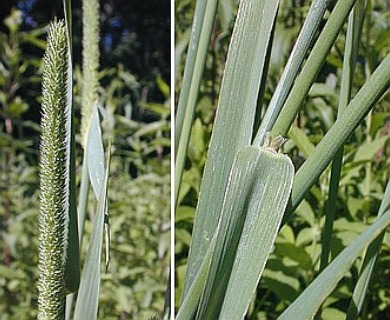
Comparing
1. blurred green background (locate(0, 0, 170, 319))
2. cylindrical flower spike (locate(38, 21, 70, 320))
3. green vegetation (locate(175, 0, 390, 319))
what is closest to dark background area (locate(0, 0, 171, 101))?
blurred green background (locate(0, 0, 170, 319))

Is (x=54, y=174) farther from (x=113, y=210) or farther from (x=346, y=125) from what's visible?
(x=113, y=210)

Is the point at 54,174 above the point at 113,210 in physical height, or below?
above

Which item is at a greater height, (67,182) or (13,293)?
(67,182)

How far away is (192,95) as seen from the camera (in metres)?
0.48

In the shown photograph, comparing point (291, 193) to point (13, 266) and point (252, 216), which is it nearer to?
point (252, 216)

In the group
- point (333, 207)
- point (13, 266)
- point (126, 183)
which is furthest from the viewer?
point (126, 183)

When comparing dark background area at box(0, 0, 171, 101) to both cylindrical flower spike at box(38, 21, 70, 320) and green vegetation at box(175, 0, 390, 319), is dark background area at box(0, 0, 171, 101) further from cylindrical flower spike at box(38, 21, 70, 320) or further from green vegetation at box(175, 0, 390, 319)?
cylindrical flower spike at box(38, 21, 70, 320)

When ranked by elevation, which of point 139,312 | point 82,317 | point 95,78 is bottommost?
point 139,312

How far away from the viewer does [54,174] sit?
34 centimetres

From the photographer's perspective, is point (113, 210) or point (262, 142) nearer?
point (262, 142)

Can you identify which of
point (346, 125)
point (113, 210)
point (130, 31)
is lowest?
point (113, 210)

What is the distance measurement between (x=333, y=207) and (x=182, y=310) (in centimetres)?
14

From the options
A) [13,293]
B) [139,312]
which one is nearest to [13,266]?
[13,293]

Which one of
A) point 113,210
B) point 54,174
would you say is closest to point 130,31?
point 113,210
